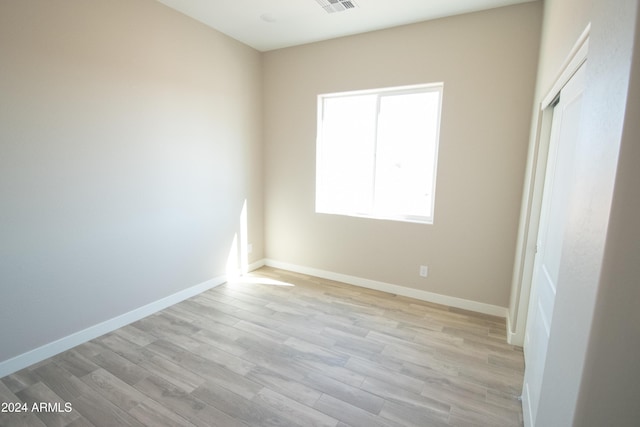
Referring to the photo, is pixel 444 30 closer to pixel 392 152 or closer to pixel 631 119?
pixel 392 152

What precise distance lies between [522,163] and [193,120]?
10.7 ft

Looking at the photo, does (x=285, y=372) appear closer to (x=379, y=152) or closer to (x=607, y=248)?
(x=607, y=248)

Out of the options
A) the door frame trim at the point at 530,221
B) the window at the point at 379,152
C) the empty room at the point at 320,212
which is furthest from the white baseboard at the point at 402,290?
the window at the point at 379,152

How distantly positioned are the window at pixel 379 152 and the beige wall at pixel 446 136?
14cm

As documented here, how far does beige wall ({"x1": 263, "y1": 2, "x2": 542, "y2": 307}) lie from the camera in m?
2.65

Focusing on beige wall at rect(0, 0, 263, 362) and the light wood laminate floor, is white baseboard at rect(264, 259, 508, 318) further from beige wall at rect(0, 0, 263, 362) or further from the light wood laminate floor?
beige wall at rect(0, 0, 263, 362)

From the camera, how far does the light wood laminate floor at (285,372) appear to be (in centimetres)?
171

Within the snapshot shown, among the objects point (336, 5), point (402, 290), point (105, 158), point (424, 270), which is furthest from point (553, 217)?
point (105, 158)

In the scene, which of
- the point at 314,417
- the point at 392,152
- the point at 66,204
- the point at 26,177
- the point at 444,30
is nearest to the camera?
the point at 314,417

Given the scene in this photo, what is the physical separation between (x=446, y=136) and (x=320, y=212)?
1.72 meters

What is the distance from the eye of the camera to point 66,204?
2.19m

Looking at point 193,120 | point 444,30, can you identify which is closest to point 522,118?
point 444,30

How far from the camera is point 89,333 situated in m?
2.38

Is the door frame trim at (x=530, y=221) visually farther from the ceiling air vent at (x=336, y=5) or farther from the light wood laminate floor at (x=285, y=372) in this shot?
the ceiling air vent at (x=336, y=5)
